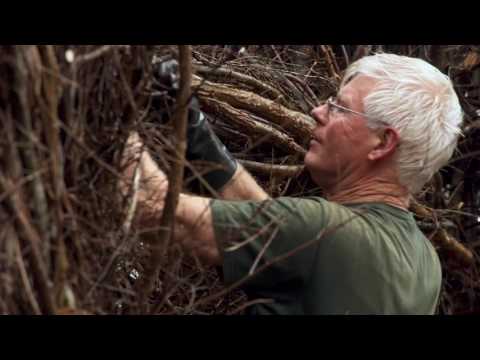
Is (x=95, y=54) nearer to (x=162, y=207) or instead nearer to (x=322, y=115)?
(x=162, y=207)

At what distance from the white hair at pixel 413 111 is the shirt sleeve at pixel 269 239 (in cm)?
40

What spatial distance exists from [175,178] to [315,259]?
546mm

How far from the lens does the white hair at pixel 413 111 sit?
2.75 metres

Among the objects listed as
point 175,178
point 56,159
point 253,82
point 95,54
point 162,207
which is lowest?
point 253,82

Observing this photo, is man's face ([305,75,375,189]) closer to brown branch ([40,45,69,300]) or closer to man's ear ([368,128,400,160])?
man's ear ([368,128,400,160])

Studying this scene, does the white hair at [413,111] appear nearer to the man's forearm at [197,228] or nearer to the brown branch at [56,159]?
the man's forearm at [197,228]

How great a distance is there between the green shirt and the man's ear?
250mm

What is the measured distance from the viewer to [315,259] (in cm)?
250

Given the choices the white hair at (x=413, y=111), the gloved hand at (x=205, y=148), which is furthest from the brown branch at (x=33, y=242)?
the white hair at (x=413, y=111)

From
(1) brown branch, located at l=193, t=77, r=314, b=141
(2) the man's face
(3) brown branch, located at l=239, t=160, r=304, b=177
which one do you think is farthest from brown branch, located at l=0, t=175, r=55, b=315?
(3) brown branch, located at l=239, t=160, r=304, b=177

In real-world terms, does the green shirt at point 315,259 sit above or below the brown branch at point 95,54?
below

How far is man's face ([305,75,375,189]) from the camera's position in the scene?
280 cm

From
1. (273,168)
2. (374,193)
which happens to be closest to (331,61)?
(273,168)
